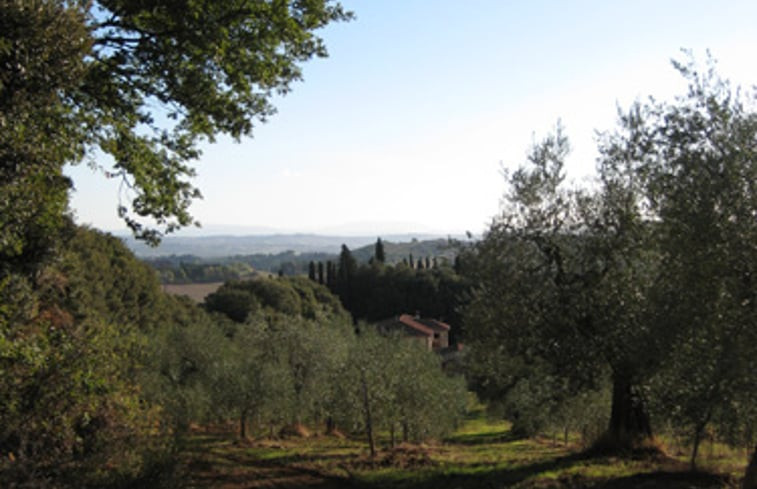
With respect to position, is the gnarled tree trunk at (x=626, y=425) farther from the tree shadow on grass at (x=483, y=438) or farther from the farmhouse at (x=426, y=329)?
the farmhouse at (x=426, y=329)

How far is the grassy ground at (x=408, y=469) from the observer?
14258 millimetres

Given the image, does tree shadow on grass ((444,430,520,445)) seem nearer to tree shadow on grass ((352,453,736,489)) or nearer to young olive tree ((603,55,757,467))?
→ tree shadow on grass ((352,453,736,489))

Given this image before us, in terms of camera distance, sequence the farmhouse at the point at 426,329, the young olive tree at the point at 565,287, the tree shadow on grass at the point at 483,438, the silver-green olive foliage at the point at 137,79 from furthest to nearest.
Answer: the farmhouse at the point at 426,329 → the tree shadow on grass at the point at 483,438 → the young olive tree at the point at 565,287 → the silver-green olive foliage at the point at 137,79

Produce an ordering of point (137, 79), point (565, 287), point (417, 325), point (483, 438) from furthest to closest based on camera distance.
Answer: point (417, 325) < point (483, 438) < point (565, 287) < point (137, 79)

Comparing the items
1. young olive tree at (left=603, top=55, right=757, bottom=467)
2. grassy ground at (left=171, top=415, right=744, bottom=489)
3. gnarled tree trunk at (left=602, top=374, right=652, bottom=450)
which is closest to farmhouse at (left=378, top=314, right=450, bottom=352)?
grassy ground at (left=171, top=415, right=744, bottom=489)

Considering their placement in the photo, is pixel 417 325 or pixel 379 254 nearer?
pixel 417 325

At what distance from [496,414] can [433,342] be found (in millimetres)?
50086

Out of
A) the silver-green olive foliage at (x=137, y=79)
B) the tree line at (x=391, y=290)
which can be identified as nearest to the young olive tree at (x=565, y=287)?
the silver-green olive foliage at (x=137, y=79)

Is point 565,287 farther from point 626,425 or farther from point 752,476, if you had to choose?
point 752,476

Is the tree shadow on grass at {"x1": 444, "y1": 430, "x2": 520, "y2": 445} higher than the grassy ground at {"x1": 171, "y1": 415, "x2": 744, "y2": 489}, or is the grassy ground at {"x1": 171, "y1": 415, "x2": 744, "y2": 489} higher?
the grassy ground at {"x1": 171, "y1": 415, "x2": 744, "y2": 489}

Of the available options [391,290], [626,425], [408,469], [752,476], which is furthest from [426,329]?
[752,476]

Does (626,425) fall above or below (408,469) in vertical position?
above

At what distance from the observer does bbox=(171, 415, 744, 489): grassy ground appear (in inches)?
561

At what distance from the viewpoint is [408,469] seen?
1997 cm
